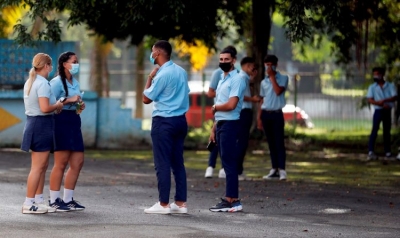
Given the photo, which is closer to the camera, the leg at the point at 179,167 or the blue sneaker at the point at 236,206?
the leg at the point at 179,167

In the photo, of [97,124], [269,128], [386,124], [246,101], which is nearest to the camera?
[246,101]

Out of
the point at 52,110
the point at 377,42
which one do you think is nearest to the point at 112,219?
the point at 52,110

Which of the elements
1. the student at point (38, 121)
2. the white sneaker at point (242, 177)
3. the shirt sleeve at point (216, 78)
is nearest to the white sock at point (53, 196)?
the student at point (38, 121)

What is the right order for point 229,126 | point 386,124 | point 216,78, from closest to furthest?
point 229,126
point 216,78
point 386,124

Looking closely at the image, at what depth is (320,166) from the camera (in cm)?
2083

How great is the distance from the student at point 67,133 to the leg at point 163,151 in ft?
2.93

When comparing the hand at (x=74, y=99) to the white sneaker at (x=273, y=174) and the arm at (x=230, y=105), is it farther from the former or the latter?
the white sneaker at (x=273, y=174)

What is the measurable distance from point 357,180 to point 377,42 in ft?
36.9

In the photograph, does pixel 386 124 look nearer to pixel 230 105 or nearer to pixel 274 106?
pixel 274 106

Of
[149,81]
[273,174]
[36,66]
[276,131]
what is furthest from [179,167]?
[273,174]

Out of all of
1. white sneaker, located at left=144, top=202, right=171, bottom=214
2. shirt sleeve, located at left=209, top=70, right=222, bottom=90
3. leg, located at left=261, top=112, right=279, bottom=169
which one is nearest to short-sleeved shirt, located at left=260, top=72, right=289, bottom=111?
leg, located at left=261, top=112, right=279, bottom=169

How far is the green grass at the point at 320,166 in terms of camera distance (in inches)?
691

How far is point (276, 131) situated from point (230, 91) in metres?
4.21

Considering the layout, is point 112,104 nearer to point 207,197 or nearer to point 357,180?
point 357,180
